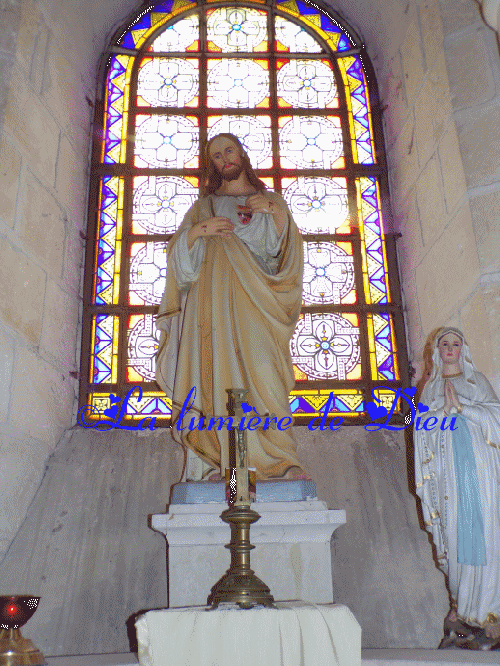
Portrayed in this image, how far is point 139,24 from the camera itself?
6.11 meters

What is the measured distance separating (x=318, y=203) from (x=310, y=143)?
1.87 ft

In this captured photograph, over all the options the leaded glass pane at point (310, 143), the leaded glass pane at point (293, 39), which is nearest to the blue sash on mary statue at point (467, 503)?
the leaded glass pane at point (310, 143)

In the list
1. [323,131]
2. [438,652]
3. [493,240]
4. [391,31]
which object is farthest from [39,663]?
[391,31]

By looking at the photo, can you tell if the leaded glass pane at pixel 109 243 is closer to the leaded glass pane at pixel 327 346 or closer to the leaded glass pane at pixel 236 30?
the leaded glass pane at pixel 327 346

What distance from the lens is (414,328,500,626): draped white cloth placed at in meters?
2.84

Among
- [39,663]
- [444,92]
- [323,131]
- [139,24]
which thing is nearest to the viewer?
[39,663]

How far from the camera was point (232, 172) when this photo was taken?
402cm

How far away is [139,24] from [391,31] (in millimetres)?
2137

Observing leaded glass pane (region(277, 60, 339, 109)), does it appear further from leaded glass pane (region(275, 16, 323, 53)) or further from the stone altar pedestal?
the stone altar pedestal

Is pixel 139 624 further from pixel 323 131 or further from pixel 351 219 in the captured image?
pixel 323 131

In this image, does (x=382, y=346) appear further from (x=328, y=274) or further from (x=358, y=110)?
(x=358, y=110)

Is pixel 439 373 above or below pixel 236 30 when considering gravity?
below

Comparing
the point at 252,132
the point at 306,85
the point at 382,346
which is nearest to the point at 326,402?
the point at 382,346

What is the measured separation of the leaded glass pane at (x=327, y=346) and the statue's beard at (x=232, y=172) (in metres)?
1.33
